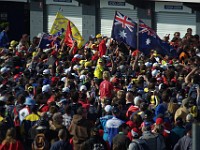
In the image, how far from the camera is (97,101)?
1786cm

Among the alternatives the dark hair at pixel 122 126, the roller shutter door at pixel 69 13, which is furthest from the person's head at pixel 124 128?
the roller shutter door at pixel 69 13

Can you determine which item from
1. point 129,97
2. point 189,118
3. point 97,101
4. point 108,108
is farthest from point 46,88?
point 189,118

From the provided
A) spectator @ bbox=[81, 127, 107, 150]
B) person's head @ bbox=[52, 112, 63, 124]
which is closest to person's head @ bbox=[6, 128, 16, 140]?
spectator @ bbox=[81, 127, 107, 150]

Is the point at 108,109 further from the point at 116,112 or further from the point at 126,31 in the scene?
the point at 126,31

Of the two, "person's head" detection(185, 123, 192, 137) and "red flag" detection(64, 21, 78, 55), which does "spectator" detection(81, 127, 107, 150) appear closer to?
"person's head" detection(185, 123, 192, 137)

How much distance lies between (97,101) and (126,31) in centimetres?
655

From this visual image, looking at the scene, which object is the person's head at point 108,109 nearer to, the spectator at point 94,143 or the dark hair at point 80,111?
the dark hair at point 80,111

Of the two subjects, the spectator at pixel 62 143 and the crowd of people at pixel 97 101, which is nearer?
the spectator at pixel 62 143

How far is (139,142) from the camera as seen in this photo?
42.8 ft

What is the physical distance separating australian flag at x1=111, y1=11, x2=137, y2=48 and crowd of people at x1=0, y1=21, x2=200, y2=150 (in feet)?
1.50

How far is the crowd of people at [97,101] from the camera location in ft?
44.6

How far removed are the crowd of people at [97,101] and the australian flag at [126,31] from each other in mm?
457

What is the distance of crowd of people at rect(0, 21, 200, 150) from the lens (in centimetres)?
1360

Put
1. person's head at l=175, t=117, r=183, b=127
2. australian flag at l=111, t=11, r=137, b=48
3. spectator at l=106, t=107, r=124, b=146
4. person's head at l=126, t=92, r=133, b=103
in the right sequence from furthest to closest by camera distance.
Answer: australian flag at l=111, t=11, r=137, b=48 → person's head at l=126, t=92, r=133, b=103 → spectator at l=106, t=107, r=124, b=146 → person's head at l=175, t=117, r=183, b=127
